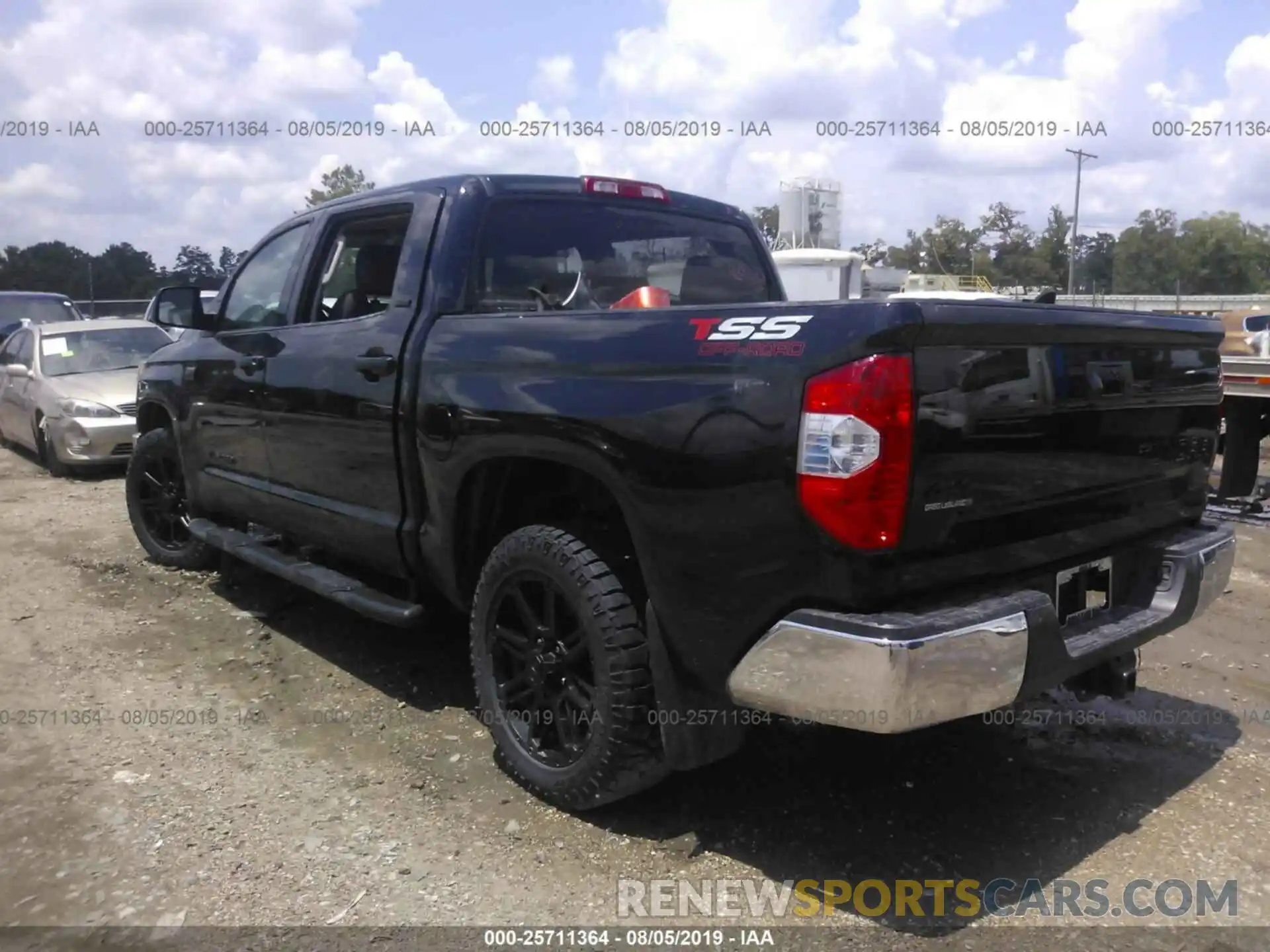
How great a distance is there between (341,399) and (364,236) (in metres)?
0.77

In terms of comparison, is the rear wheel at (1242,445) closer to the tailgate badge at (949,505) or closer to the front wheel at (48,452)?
the tailgate badge at (949,505)

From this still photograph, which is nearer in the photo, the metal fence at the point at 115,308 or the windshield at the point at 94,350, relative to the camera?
the windshield at the point at 94,350

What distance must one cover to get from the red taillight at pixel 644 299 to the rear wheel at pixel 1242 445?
5.29 m

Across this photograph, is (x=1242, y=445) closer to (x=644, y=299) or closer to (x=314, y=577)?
(x=644, y=299)

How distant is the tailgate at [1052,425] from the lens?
2.57 meters

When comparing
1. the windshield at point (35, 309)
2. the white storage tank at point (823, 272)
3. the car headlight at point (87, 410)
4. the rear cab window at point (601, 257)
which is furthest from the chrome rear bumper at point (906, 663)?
the white storage tank at point (823, 272)

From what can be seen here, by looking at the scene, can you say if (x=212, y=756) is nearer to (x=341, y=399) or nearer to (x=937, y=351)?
(x=341, y=399)

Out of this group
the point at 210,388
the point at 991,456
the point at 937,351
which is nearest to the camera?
the point at 937,351

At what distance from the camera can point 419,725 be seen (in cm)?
413

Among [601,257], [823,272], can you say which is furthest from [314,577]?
[823,272]

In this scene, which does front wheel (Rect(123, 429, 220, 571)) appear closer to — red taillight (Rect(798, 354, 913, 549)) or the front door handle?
the front door handle

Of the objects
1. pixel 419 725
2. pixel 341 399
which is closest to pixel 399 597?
pixel 419 725

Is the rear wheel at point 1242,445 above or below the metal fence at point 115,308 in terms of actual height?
below

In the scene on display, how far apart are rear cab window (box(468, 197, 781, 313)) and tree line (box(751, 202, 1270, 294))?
23260 millimetres
